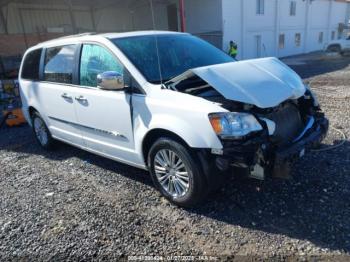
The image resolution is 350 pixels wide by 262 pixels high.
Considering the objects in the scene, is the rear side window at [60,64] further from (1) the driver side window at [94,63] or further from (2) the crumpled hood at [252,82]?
(2) the crumpled hood at [252,82]

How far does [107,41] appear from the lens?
3.66 metres

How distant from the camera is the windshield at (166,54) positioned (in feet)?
11.5

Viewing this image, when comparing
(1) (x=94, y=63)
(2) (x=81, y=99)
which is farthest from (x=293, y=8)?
(2) (x=81, y=99)

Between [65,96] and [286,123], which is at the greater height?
[65,96]

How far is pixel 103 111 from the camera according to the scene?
3719 mm

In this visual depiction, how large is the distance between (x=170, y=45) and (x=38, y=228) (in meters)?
2.68

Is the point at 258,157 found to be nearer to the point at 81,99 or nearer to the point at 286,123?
the point at 286,123

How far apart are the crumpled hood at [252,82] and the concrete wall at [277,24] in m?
17.0

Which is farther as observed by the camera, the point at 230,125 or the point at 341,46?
the point at 341,46

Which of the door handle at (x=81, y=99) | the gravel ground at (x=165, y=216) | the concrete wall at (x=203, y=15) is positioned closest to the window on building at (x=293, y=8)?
the concrete wall at (x=203, y=15)

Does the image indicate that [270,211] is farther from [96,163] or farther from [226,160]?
[96,163]

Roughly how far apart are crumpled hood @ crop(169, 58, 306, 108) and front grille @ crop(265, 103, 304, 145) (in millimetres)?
173

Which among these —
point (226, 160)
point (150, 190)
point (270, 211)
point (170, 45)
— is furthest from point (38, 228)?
point (170, 45)

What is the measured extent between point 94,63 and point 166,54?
0.92 metres
